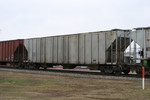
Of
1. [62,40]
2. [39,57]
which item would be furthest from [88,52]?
[39,57]

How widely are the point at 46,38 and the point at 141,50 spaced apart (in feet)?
40.5

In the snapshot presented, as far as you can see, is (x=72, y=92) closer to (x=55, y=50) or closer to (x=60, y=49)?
(x=60, y=49)

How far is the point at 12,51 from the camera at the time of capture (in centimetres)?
3047

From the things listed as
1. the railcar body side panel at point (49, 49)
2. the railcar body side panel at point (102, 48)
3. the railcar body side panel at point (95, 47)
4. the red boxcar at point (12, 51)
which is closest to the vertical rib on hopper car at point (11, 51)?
the red boxcar at point (12, 51)

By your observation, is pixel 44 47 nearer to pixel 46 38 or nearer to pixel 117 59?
pixel 46 38

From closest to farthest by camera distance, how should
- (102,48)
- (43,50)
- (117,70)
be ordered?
(117,70) → (102,48) → (43,50)

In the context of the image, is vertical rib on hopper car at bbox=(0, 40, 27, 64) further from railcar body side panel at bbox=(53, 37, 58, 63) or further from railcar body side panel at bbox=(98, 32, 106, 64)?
railcar body side panel at bbox=(98, 32, 106, 64)

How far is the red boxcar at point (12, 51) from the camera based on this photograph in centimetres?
2955

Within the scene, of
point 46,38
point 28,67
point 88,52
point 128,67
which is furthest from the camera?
point 28,67

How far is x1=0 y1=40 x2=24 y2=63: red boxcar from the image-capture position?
96.9 ft

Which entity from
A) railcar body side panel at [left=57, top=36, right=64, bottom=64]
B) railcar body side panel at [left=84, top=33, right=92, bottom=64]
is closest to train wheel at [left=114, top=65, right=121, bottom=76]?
railcar body side panel at [left=84, top=33, right=92, bottom=64]

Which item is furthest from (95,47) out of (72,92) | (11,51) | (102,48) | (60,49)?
(11,51)

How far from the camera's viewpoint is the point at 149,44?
1680cm

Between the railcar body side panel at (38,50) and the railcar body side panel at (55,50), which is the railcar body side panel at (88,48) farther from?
the railcar body side panel at (38,50)
